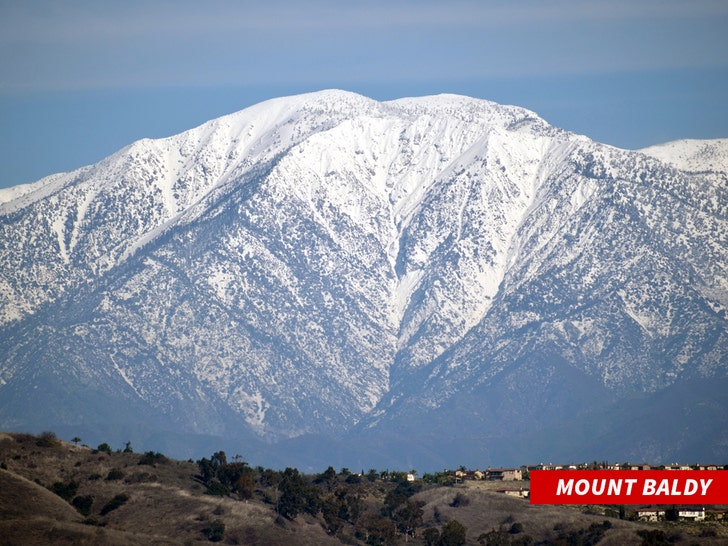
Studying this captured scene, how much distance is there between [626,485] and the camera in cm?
19000

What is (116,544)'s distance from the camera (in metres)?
198

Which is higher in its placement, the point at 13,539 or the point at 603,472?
the point at 603,472

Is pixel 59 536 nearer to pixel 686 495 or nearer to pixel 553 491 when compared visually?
pixel 553 491

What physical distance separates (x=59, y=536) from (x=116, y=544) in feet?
21.3

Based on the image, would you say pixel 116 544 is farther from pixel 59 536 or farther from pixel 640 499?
pixel 640 499

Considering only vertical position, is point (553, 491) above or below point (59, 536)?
above

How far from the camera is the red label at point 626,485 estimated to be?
184 m

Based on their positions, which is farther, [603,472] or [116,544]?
[116,544]

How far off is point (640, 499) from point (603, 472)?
473 centimetres

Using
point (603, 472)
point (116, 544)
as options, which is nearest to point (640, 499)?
point (603, 472)

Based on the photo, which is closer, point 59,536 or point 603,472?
point 603,472

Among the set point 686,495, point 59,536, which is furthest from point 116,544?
point 686,495

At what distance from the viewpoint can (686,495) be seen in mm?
196250

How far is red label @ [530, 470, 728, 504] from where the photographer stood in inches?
7239
